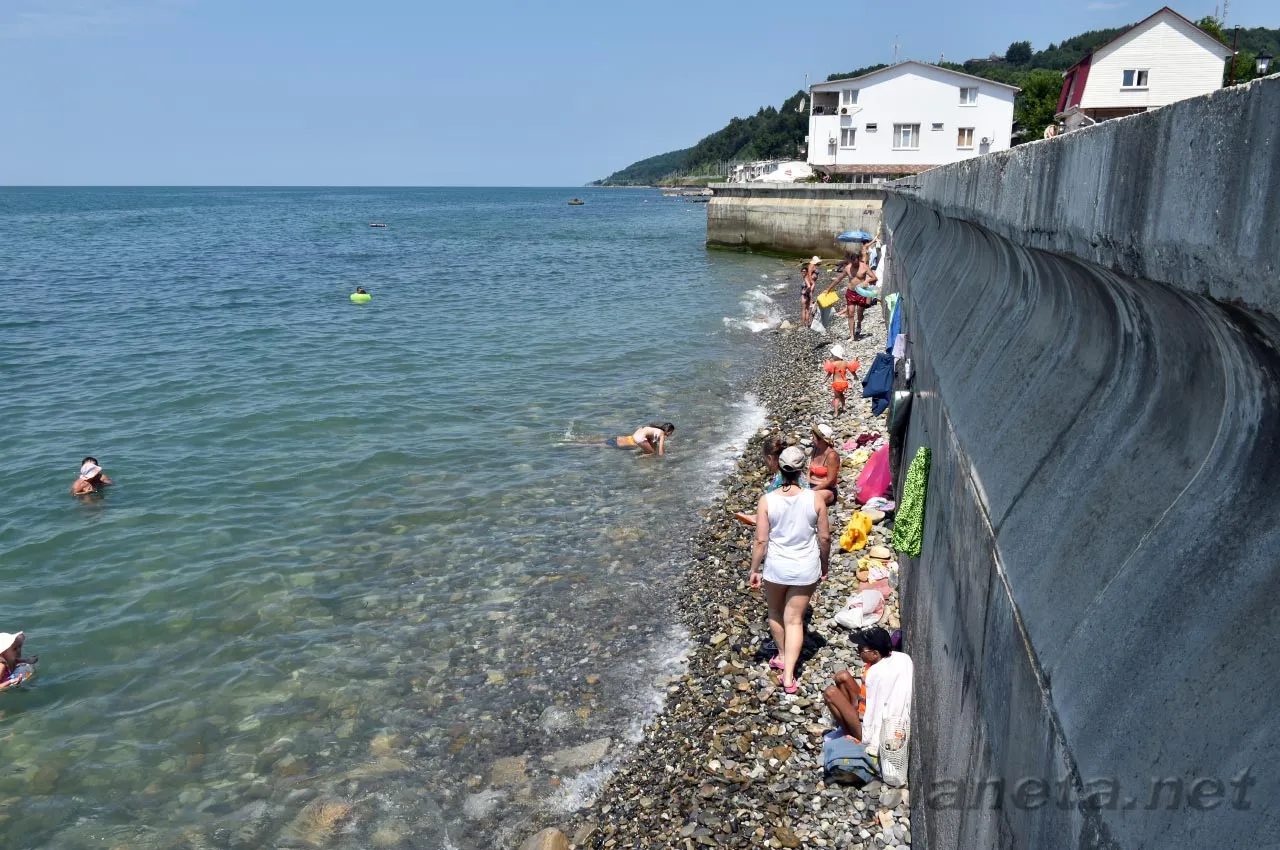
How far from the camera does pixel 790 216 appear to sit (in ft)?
159

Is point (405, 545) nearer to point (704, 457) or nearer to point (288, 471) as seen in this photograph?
point (288, 471)

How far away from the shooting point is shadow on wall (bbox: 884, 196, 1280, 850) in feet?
5.92

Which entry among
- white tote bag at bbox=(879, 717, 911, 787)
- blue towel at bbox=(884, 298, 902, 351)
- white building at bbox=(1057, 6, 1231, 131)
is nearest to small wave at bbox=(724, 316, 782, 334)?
blue towel at bbox=(884, 298, 902, 351)

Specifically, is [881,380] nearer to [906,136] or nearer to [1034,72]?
[906,136]

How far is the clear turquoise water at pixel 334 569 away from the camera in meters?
6.64

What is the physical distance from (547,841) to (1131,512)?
183 inches

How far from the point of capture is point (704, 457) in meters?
14.1

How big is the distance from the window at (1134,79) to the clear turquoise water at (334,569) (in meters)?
23.2

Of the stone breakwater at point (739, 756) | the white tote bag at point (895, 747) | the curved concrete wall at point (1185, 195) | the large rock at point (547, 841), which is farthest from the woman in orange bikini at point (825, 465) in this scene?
the curved concrete wall at point (1185, 195)

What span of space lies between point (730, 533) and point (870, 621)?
3.26 m

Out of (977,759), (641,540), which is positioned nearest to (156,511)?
(641,540)

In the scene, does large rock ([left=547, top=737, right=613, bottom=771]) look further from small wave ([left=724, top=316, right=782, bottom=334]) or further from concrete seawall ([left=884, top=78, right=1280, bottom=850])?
small wave ([left=724, top=316, right=782, bottom=334])

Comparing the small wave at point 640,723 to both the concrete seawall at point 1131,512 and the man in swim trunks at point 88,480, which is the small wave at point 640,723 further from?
the man in swim trunks at point 88,480

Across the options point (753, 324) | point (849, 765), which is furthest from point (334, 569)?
point (753, 324)
